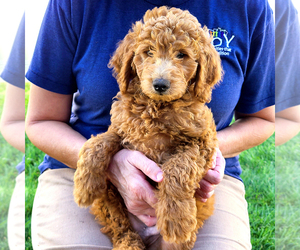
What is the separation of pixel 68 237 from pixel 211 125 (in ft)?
5.01

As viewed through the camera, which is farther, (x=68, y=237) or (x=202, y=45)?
(x=68, y=237)

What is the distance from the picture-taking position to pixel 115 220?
2.46 m

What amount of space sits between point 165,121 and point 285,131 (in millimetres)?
1359

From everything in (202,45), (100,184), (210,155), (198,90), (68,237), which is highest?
(202,45)

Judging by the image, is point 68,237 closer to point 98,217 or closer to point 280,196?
point 98,217

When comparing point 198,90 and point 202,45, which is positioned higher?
point 202,45

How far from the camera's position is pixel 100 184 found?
226 cm

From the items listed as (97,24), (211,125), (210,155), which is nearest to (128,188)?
(210,155)

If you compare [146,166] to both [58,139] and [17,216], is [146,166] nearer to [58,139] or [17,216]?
[58,139]

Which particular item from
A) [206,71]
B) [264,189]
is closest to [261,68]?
[206,71]

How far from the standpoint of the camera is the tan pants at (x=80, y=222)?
8.29 feet

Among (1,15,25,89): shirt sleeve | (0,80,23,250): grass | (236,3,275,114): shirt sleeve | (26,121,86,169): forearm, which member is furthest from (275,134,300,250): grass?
(1,15,25,89): shirt sleeve

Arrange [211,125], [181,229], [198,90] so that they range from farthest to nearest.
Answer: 1. [211,125]
2. [198,90]
3. [181,229]

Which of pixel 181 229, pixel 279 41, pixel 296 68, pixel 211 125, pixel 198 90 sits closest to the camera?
pixel 181 229
